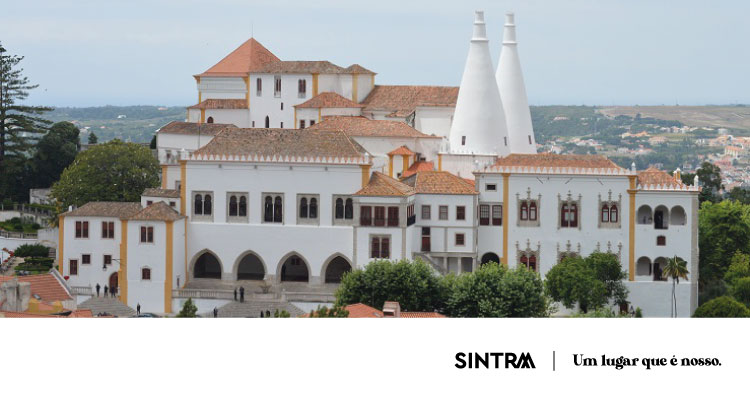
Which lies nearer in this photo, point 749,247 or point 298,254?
point 298,254

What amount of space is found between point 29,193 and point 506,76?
2068 centimetres

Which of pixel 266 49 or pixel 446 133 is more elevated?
pixel 266 49

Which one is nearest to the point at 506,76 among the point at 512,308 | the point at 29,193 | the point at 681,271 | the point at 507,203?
the point at 507,203

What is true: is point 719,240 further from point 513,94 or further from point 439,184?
point 439,184

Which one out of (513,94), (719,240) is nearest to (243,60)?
(513,94)

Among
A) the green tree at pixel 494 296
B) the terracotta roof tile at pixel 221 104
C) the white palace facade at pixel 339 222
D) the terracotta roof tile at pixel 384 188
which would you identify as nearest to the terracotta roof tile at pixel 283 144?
the white palace facade at pixel 339 222

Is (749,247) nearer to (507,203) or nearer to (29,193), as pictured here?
(507,203)

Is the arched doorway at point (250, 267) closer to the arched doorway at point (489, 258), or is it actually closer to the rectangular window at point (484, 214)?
the arched doorway at point (489, 258)

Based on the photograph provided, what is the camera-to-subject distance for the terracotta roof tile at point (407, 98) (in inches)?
2179

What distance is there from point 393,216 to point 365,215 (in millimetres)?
914

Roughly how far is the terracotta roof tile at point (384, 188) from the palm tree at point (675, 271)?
320 inches

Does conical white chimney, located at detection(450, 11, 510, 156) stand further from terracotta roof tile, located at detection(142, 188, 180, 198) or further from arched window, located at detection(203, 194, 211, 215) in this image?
terracotta roof tile, located at detection(142, 188, 180, 198)

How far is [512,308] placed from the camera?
38.8 meters

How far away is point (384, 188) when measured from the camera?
44250mm
